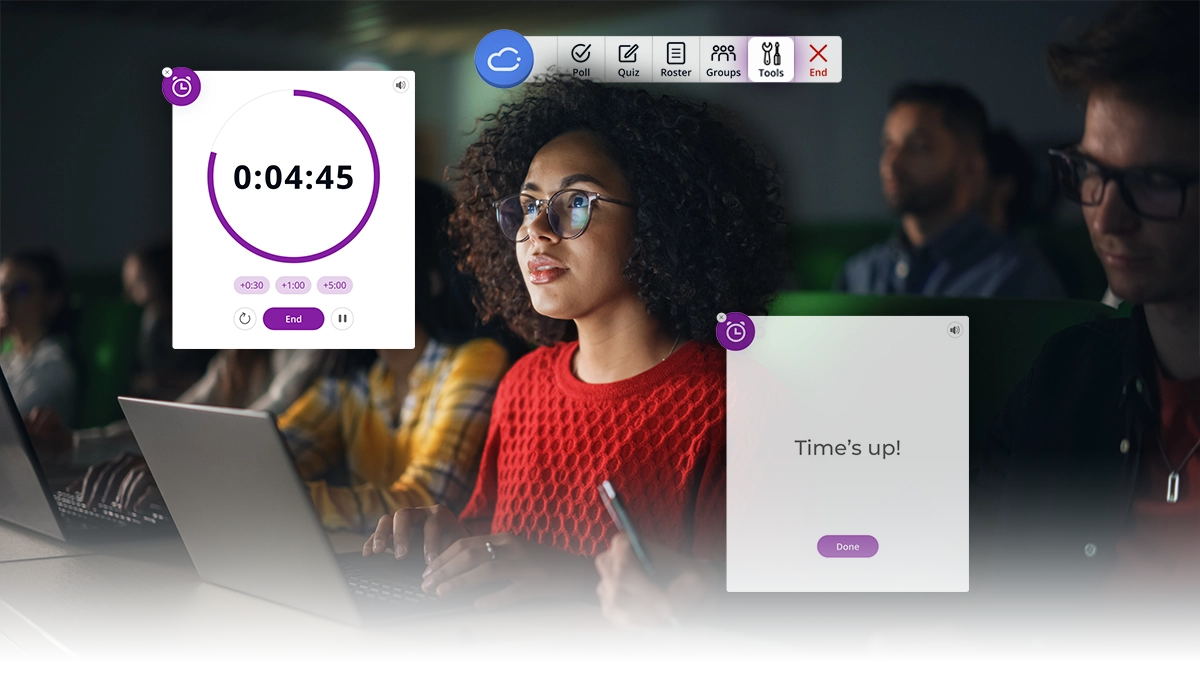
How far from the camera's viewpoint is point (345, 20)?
100cm

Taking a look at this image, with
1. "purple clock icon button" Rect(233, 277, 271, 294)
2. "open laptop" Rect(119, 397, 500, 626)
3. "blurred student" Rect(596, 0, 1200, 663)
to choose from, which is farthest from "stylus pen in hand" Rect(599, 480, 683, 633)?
"purple clock icon button" Rect(233, 277, 271, 294)

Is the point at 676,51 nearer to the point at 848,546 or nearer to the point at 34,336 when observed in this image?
the point at 848,546

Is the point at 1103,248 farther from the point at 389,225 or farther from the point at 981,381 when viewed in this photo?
the point at 389,225

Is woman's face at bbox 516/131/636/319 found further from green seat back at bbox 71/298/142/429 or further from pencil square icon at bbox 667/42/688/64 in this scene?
green seat back at bbox 71/298/142/429

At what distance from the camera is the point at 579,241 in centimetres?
96

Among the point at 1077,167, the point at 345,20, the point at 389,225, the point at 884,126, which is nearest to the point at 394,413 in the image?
the point at 389,225

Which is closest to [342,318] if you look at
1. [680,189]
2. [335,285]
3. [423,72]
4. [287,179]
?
[335,285]

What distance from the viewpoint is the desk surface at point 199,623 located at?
0.80 meters

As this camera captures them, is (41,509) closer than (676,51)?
No

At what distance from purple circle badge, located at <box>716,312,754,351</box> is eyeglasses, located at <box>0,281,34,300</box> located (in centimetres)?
80

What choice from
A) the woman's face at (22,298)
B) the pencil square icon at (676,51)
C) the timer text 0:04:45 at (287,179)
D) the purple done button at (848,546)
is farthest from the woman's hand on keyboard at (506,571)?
the woman's face at (22,298)

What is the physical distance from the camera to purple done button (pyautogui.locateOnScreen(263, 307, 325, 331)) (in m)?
0.98

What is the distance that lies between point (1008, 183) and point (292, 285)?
2.25ft

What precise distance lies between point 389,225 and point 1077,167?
25.2 inches
